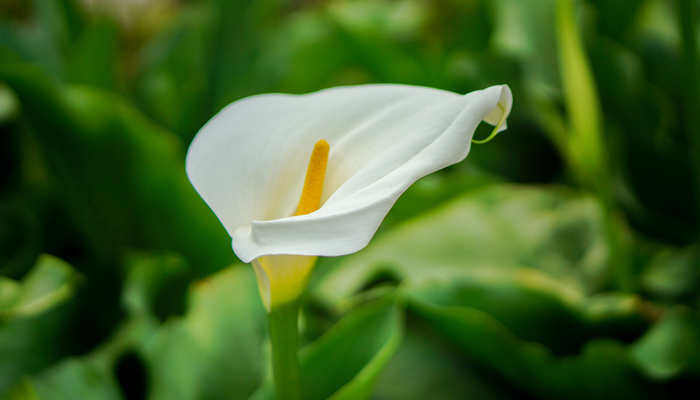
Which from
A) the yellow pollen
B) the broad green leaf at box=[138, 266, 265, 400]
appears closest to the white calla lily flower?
the yellow pollen

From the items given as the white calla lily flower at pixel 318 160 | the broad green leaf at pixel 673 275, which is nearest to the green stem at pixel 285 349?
the white calla lily flower at pixel 318 160

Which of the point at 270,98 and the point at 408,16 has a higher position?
the point at 270,98

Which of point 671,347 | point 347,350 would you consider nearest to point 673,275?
point 671,347

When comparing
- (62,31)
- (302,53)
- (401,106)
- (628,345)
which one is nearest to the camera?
(401,106)

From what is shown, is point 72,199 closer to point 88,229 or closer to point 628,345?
point 88,229

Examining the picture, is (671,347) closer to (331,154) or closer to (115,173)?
(331,154)

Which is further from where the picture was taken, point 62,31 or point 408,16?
point 408,16

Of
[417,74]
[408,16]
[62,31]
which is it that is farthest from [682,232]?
[62,31]
